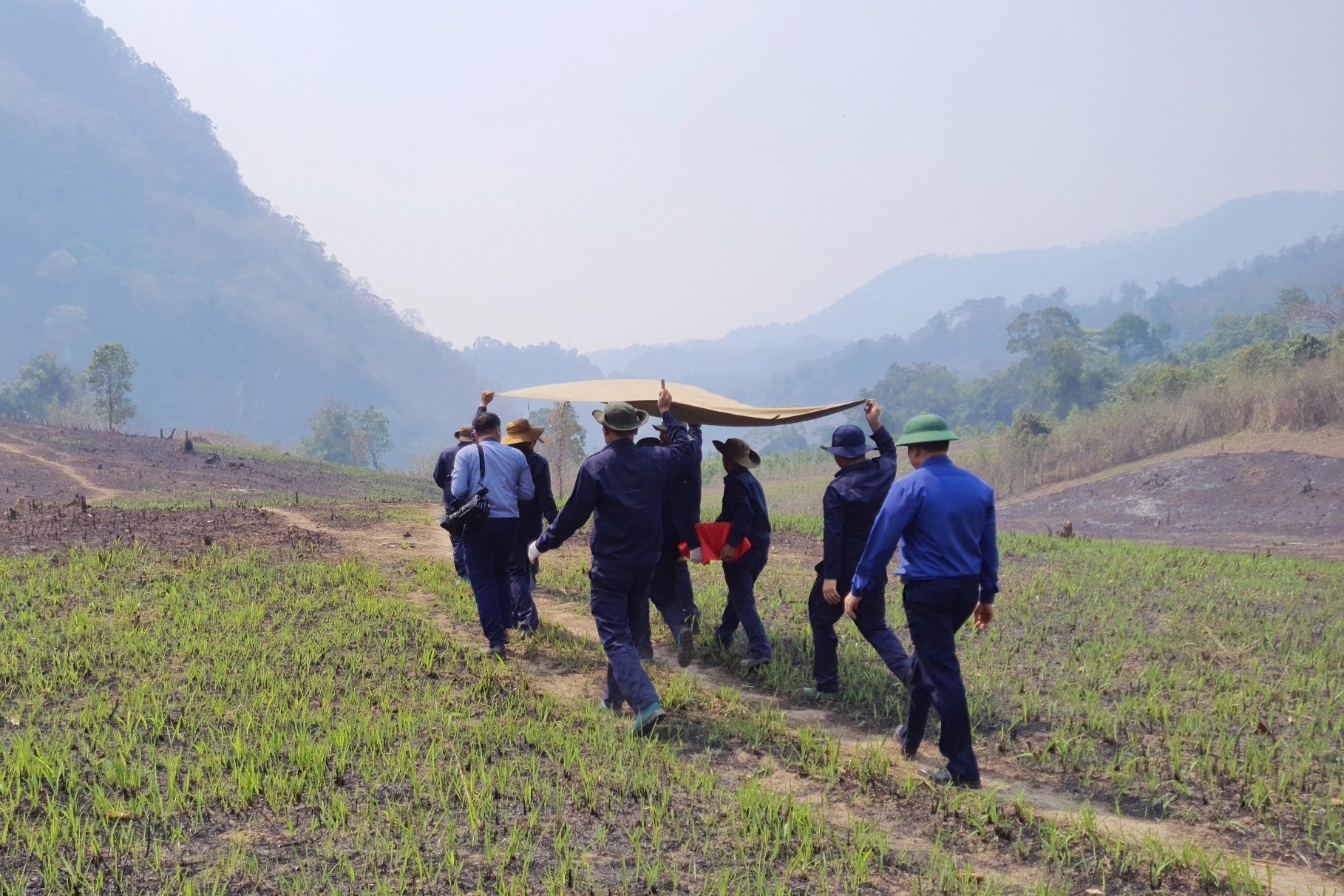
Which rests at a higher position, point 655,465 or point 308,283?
point 308,283

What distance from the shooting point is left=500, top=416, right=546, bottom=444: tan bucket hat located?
27.7ft

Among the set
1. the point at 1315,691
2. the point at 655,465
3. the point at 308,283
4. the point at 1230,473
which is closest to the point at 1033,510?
the point at 1230,473

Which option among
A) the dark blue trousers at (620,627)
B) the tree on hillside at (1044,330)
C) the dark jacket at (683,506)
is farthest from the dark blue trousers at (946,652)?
the tree on hillside at (1044,330)

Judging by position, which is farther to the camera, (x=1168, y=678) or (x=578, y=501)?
(x=1168, y=678)

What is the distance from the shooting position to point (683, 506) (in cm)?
750

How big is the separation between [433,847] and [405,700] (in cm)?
227

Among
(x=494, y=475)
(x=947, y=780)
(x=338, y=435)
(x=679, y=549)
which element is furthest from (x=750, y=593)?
(x=338, y=435)

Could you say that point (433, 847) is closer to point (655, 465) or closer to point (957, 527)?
point (655, 465)

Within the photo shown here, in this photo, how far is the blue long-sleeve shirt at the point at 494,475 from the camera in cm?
744

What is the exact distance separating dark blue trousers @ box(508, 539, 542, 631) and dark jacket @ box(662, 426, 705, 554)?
1.61 metres

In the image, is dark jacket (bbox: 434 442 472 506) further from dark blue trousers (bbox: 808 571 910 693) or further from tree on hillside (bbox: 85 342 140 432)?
tree on hillside (bbox: 85 342 140 432)

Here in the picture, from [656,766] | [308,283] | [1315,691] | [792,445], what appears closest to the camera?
[656,766]

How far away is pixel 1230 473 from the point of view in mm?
30188

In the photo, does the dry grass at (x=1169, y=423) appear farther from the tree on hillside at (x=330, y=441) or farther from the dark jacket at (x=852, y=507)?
the tree on hillside at (x=330, y=441)
